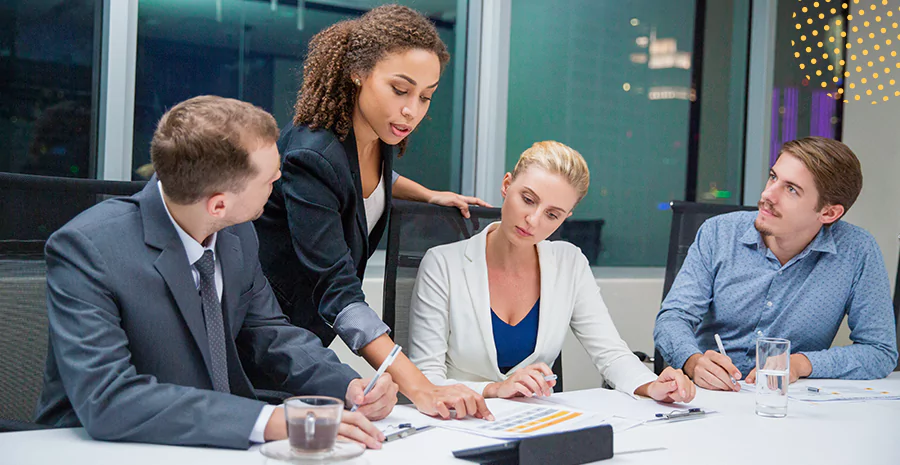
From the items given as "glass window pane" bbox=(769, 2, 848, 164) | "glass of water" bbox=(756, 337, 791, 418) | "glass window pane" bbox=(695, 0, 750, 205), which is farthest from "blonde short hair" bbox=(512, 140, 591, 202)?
"glass window pane" bbox=(769, 2, 848, 164)

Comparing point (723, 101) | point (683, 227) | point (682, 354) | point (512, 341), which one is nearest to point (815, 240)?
point (683, 227)

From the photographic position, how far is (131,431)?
3.83 feet

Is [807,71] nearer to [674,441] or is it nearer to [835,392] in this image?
[835,392]

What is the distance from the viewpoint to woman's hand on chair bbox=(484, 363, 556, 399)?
1.63 metres

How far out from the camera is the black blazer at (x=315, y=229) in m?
1.73

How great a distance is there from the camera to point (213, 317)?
1394 mm

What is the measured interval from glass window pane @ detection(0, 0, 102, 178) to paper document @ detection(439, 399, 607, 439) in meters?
2.13

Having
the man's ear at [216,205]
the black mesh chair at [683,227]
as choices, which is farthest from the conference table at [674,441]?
the black mesh chair at [683,227]

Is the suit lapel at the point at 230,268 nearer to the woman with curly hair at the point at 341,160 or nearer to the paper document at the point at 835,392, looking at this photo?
the woman with curly hair at the point at 341,160

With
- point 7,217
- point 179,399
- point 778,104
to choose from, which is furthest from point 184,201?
point 778,104

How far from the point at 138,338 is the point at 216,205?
24 centimetres

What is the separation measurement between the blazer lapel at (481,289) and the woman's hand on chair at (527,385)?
12.1 inches

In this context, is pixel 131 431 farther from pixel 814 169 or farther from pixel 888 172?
pixel 888 172

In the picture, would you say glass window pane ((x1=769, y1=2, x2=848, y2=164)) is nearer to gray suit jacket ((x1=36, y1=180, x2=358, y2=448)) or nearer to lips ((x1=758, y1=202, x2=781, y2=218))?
lips ((x1=758, y1=202, x2=781, y2=218))
